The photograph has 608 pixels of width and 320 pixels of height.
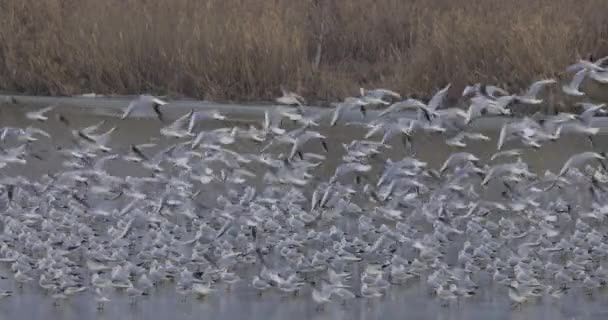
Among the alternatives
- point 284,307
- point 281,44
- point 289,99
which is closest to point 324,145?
point 289,99

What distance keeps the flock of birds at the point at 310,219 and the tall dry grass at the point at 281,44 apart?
7.66ft

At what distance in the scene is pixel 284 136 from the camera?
53.2ft

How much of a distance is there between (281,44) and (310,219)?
7.94 meters

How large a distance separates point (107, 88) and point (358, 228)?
9.20 meters

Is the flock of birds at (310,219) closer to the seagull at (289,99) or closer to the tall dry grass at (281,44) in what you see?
the seagull at (289,99)

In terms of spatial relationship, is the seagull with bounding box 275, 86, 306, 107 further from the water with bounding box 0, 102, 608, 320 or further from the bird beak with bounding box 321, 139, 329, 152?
the water with bounding box 0, 102, 608, 320

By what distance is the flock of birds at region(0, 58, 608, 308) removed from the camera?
1133cm

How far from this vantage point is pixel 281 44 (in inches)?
828

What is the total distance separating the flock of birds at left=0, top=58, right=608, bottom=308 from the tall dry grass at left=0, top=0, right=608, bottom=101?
2.34 m

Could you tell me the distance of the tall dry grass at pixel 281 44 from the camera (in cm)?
2000

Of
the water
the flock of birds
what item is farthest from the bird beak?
the water

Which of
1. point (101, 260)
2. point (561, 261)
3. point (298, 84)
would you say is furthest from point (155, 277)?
point (298, 84)

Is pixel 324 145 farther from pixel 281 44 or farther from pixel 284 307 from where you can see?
pixel 284 307

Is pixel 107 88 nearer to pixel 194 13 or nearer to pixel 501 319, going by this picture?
pixel 194 13
